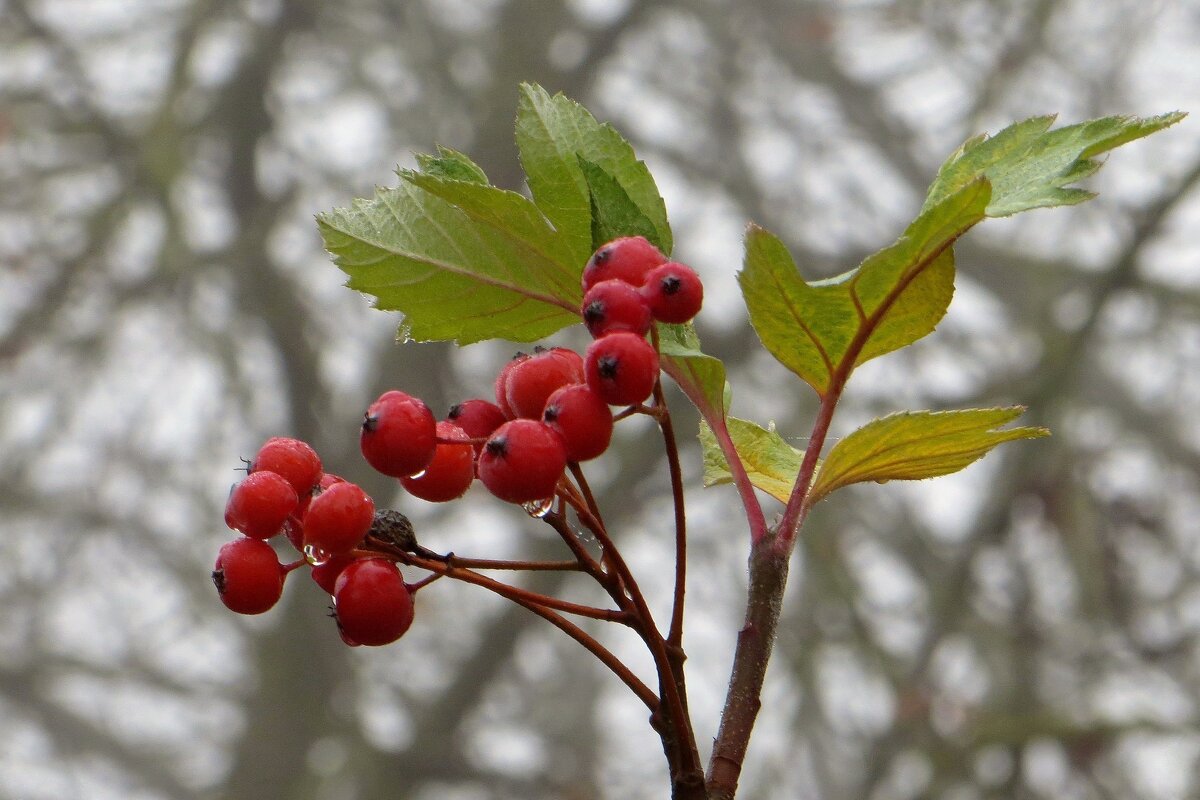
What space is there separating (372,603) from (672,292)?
1.13 feet

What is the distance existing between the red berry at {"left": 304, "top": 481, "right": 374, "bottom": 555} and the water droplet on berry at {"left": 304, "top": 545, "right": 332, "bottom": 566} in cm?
6

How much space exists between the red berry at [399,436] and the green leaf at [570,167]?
206 mm

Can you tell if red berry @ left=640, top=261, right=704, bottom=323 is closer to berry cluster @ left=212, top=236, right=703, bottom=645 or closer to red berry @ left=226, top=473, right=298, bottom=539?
berry cluster @ left=212, top=236, right=703, bottom=645

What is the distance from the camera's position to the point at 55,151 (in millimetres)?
8078

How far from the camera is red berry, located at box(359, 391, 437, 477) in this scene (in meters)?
1.00

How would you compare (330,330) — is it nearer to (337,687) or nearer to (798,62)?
(337,687)

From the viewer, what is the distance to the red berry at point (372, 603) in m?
0.98

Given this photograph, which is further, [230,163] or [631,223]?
[230,163]

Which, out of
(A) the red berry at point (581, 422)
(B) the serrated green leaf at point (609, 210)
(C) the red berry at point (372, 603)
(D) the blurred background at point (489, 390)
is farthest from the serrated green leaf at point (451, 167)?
Answer: (D) the blurred background at point (489, 390)

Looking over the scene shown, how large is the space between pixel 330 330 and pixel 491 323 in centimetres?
711

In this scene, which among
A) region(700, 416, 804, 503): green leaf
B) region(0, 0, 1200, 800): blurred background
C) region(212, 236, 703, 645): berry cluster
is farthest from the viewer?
region(0, 0, 1200, 800): blurred background

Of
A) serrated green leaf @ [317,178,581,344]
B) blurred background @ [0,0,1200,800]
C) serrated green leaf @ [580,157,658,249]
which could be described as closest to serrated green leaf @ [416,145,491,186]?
serrated green leaf @ [317,178,581,344]

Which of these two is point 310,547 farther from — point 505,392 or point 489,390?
point 489,390

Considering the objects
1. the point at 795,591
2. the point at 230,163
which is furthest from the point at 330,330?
the point at 795,591
